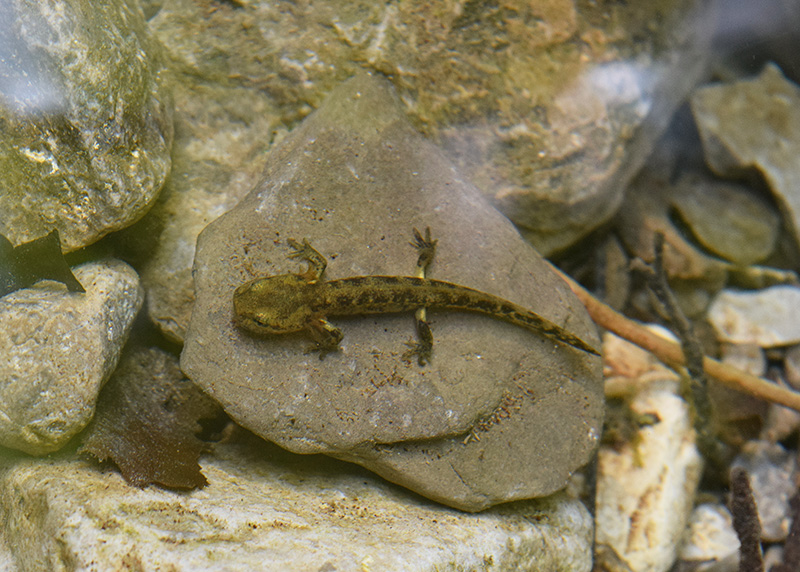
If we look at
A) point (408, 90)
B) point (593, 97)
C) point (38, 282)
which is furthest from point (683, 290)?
point (38, 282)

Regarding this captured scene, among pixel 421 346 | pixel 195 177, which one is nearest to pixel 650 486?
pixel 421 346

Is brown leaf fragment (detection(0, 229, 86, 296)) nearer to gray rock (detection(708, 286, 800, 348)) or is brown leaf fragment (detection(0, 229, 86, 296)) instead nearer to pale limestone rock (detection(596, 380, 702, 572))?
pale limestone rock (detection(596, 380, 702, 572))

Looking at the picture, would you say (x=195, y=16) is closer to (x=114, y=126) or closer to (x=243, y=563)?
(x=114, y=126)

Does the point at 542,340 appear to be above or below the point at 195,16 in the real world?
below

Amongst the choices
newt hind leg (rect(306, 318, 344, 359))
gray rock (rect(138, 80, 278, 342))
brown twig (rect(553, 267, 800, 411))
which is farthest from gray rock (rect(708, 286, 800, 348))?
gray rock (rect(138, 80, 278, 342))

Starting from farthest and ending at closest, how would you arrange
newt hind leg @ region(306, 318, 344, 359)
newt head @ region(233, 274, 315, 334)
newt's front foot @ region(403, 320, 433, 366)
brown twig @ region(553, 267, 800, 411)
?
brown twig @ region(553, 267, 800, 411) < newt's front foot @ region(403, 320, 433, 366) < newt hind leg @ region(306, 318, 344, 359) < newt head @ region(233, 274, 315, 334)
